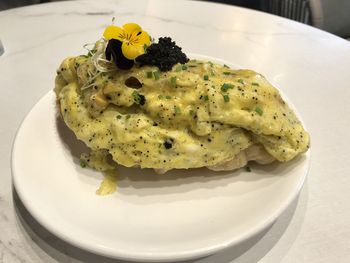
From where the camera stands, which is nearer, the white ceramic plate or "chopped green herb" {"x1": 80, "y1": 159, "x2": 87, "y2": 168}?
the white ceramic plate

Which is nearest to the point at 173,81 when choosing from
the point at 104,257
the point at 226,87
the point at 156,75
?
the point at 156,75

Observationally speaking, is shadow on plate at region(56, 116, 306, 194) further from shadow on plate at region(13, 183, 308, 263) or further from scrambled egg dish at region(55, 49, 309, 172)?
shadow on plate at region(13, 183, 308, 263)

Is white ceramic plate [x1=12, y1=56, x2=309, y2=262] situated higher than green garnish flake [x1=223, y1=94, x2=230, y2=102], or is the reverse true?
green garnish flake [x1=223, y1=94, x2=230, y2=102]

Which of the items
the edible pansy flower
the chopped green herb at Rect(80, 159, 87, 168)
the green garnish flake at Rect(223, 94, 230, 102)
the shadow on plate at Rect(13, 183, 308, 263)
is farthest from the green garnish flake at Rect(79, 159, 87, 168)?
the green garnish flake at Rect(223, 94, 230, 102)

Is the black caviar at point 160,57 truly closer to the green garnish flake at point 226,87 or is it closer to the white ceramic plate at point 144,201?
the green garnish flake at point 226,87

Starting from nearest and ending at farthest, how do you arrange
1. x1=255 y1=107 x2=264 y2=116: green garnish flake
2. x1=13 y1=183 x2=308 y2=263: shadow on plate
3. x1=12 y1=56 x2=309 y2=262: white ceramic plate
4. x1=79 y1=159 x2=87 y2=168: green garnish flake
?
x1=12 y1=56 x2=309 y2=262: white ceramic plate → x1=13 y1=183 x2=308 y2=263: shadow on plate → x1=255 y1=107 x2=264 y2=116: green garnish flake → x1=79 y1=159 x2=87 y2=168: green garnish flake

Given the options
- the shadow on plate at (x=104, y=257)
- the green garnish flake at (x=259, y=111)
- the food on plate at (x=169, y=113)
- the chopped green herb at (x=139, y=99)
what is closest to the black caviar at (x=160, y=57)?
the food on plate at (x=169, y=113)

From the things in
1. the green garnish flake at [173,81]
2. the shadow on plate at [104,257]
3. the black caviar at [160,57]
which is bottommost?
the shadow on plate at [104,257]
